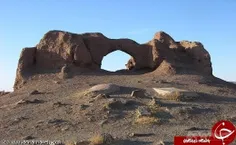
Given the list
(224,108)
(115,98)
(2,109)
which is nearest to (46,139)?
(115,98)

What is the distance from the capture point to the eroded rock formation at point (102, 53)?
23375 millimetres

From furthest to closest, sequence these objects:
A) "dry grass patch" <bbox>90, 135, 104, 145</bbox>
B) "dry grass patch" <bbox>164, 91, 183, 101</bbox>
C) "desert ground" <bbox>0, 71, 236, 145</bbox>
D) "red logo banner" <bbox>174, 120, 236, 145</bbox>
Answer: "dry grass patch" <bbox>164, 91, 183, 101</bbox>, "desert ground" <bbox>0, 71, 236, 145</bbox>, "dry grass patch" <bbox>90, 135, 104, 145</bbox>, "red logo banner" <bbox>174, 120, 236, 145</bbox>

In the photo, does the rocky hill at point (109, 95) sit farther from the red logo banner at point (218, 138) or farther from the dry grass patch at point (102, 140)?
the red logo banner at point (218, 138)

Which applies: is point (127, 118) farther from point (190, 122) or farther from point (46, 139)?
point (46, 139)

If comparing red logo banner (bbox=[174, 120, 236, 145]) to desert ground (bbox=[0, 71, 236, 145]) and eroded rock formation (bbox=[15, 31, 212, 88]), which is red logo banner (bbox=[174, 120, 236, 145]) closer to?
desert ground (bbox=[0, 71, 236, 145])

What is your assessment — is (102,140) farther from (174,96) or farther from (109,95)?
(174,96)

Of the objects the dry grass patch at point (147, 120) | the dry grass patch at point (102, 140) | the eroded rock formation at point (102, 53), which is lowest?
the dry grass patch at point (102, 140)

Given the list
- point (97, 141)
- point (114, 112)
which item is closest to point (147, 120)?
point (114, 112)

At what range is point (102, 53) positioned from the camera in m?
24.9

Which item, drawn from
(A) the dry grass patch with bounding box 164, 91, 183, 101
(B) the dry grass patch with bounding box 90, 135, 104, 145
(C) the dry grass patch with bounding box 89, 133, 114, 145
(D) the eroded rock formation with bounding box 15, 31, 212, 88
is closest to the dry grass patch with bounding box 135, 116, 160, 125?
(C) the dry grass patch with bounding box 89, 133, 114, 145

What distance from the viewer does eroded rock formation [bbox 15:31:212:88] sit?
76.7 ft

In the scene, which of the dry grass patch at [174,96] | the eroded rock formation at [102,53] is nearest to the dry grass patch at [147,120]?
the dry grass patch at [174,96]

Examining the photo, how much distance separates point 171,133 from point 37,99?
789 cm

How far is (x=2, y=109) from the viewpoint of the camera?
57.0 ft
